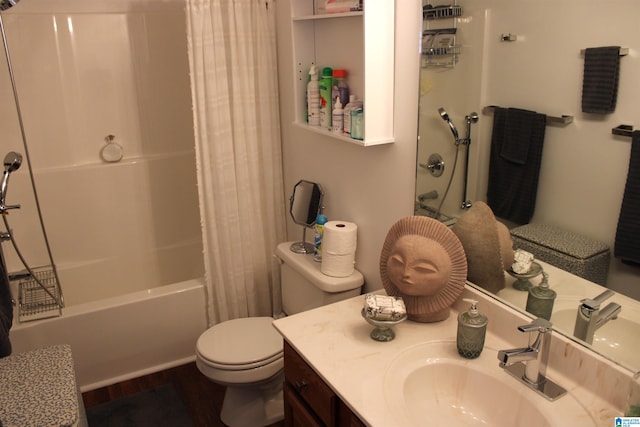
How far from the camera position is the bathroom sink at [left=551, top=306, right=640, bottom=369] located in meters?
1.21

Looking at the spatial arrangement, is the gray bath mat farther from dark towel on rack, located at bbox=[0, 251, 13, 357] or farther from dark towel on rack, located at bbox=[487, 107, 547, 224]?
dark towel on rack, located at bbox=[487, 107, 547, 224]

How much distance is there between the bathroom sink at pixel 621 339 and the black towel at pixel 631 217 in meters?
0.13

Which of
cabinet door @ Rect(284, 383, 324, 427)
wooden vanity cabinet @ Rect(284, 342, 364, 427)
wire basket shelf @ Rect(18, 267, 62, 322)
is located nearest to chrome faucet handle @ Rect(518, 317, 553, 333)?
wooden vanity cabinet @ Rect(284, 342, 364, 427)

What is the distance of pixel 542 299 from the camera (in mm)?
1397

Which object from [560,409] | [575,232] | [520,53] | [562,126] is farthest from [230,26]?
[560,409]

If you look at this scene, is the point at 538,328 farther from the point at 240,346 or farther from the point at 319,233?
the point at 240,346

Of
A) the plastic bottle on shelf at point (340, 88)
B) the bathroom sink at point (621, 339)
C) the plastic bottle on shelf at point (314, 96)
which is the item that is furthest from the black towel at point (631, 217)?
the plastic bottle on shelf at point (314, 96)

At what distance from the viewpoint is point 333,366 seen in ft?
4.49

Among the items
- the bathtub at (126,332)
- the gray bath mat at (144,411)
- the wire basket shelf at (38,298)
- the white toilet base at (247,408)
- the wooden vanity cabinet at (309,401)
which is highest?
the wooden vanity cabinet at (309,401)

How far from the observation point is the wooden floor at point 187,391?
2262 mm

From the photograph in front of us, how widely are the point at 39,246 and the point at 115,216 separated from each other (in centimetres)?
41

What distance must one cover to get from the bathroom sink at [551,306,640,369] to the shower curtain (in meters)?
1.60

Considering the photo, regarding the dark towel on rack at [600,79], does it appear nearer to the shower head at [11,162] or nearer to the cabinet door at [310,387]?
the cabinet door at [310,387]

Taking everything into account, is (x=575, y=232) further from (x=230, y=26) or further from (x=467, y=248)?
(x=230, y=26)
